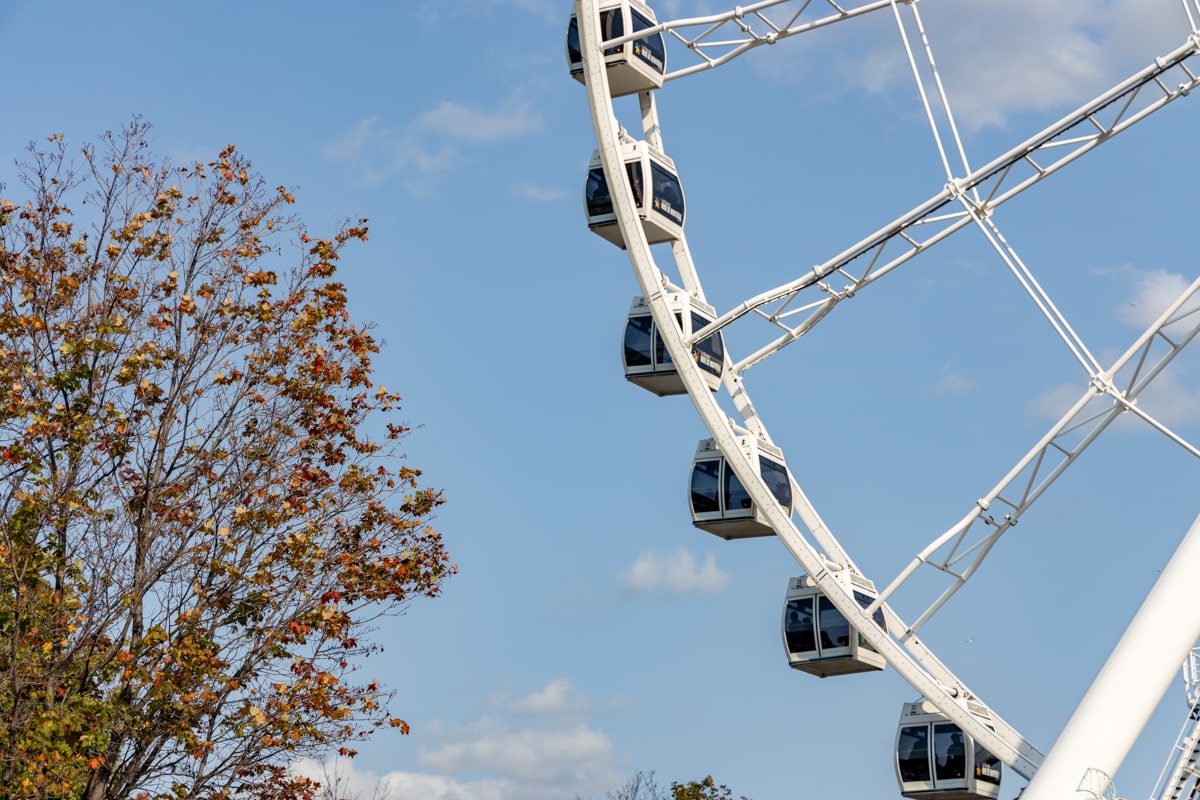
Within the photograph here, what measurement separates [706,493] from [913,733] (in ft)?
15.4

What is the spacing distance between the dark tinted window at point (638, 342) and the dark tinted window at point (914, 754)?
22.3 feet

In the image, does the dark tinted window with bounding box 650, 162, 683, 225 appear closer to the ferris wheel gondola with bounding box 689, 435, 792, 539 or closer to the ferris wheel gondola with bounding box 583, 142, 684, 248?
the ferris wheel gondola with bounding box 583, 142, 684, 248

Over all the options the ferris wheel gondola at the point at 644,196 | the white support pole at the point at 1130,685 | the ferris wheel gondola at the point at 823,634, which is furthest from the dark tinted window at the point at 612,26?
the white support pole at the point at 1130,685

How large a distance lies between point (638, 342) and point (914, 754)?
24.3 ft

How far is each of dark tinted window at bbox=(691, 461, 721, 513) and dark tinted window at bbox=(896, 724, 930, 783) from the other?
4.37m

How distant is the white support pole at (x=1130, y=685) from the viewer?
15.2m

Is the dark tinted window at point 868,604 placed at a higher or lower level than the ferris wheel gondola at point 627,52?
lower

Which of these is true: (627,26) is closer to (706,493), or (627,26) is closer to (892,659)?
(706,493)

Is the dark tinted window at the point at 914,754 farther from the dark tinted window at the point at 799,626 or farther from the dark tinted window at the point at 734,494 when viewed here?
the dark tinted window at the point at 734,494

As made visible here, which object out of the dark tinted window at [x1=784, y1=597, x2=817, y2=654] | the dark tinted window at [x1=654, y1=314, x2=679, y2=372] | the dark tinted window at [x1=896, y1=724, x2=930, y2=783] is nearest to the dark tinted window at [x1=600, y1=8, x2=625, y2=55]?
the dark tinted window at [x1=654, y1=314, x2=679, y2=372]

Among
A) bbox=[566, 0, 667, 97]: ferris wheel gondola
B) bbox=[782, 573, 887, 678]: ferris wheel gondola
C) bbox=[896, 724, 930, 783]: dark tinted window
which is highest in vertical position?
bbox=[566, 0, 667, 97]: ferris wheel gondola

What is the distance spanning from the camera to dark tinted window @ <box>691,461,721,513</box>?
2517cm

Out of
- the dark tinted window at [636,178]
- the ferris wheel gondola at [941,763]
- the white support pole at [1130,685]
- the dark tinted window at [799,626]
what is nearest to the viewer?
the white support pole at [1130,685]

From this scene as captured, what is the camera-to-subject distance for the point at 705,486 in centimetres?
2528
